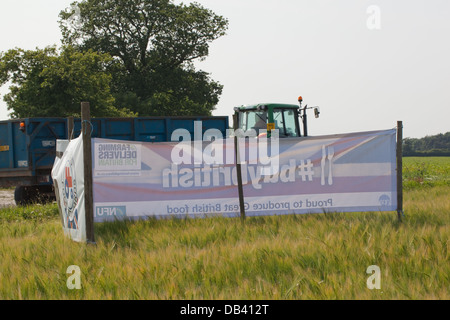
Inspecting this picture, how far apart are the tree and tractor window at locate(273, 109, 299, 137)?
59.1 ft

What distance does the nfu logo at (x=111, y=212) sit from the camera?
9.87 m

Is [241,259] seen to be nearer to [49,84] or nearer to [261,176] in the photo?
[261,176]

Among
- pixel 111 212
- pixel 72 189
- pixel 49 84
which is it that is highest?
pixel 49 84

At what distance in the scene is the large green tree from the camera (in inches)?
1629

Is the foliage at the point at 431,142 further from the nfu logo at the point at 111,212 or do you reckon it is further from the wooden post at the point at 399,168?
the nfu logo at the point at 111,212

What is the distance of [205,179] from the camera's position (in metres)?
10.2

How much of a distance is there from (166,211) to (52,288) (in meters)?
4.03

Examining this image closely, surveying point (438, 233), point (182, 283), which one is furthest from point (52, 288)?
point (438, 233)

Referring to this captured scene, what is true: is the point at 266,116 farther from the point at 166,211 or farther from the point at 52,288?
the point at 52,288

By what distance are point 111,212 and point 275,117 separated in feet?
29.7

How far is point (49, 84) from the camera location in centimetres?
3180

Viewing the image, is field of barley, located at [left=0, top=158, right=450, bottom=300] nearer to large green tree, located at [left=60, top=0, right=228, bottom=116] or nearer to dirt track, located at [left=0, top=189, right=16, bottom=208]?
dirt track, located at [left=0, top=189, right=16, bottom=208]

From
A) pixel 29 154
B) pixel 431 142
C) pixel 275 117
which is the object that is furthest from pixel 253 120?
pixel 431 142

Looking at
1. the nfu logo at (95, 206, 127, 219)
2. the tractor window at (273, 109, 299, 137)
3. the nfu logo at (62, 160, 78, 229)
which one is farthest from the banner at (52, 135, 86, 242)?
the tractor window at (273, 109, 299, 137)
